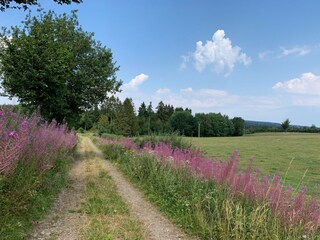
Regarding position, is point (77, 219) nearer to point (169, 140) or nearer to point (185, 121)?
point (169, 140)

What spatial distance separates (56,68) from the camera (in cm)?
1484

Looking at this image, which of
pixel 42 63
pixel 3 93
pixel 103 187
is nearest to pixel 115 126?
pixel 3 93

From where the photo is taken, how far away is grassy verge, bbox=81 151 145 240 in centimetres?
563

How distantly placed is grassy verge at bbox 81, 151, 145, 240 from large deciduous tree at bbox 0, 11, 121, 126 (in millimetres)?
7649

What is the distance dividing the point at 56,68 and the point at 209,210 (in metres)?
11.3

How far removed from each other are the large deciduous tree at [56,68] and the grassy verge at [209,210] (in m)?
8.77

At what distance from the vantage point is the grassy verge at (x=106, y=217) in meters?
5.63

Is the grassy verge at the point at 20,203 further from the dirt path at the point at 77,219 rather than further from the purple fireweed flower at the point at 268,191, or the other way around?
the purple fireweed flower at the point at 268,191

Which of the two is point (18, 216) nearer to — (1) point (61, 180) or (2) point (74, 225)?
(2) point (74, 225)

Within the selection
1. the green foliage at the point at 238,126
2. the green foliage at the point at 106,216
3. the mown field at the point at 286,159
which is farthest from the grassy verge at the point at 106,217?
the green foliage at the point at 238,126

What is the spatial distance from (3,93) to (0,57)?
16.3ft

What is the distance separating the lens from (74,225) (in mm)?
6090

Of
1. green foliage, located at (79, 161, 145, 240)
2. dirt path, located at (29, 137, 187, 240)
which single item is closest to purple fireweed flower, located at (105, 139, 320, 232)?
dirt path, located at (29, 137, 187, 240)

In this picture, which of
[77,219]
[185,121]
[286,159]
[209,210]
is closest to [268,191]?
[209,210]
